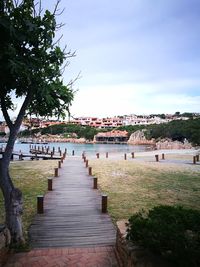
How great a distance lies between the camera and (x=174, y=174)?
2141cm

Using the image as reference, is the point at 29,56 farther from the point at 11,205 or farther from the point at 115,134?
the point at 115,134

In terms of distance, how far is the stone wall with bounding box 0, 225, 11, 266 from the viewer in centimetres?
645

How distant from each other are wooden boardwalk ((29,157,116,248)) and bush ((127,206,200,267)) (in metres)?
2.19

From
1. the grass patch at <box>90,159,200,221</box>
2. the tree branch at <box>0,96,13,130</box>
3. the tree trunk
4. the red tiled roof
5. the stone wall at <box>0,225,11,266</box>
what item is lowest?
the grass patch at <box>90,159,200,221</box>

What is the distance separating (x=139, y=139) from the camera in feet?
460

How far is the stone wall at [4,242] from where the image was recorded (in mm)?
6448

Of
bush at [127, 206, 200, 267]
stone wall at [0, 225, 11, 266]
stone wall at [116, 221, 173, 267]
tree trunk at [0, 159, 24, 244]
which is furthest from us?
tree trunk at [0, 159, 24, 244]

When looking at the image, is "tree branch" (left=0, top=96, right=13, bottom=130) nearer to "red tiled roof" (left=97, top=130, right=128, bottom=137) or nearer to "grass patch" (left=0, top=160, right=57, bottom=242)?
"grass patch" (left=0, top=160, right=57, bottom=242)

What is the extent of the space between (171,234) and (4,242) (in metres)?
4.22

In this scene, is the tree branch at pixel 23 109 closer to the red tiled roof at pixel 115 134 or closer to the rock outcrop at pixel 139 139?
the rock outcrop at pixel 139 139

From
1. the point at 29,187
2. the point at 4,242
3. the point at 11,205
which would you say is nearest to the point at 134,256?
the point at 4,242

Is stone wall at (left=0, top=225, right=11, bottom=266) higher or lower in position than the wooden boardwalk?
higher

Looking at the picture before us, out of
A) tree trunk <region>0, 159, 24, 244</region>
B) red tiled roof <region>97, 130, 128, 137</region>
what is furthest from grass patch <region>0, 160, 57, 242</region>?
red tiled roof <region>97, 130, 128, 137</region>

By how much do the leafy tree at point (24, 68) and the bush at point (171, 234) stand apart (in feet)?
11.6
